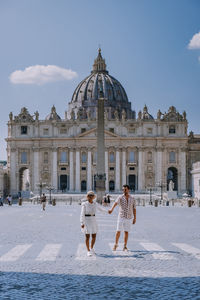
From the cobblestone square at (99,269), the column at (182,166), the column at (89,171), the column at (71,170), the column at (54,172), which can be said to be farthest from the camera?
the column at (71,170)

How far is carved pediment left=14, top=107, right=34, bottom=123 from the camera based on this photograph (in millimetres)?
93438

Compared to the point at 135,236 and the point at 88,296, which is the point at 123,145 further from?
the point at 88,296

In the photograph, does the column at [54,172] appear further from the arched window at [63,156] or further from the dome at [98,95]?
the dome at [98,95]

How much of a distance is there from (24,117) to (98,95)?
876 inches

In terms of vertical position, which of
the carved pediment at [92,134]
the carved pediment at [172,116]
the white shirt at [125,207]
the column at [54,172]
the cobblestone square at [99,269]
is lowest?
the cobblestone square at [99,269]

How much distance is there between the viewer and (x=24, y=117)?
9406 centimetres

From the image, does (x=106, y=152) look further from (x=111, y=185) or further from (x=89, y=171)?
(x=111, y=185)

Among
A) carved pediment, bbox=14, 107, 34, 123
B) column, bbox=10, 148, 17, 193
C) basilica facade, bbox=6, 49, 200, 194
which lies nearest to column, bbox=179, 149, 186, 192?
basilica facade, bbox=6, 49, 200, 194

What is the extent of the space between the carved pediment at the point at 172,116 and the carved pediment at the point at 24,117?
26050 millimetres

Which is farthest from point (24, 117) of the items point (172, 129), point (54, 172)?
point (172, 129)

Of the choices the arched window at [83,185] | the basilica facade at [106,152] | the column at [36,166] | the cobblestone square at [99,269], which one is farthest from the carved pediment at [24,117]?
the cobblestone square at [99,269]

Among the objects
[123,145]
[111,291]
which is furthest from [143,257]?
[123,145]

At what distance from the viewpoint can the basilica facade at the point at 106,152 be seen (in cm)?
9081

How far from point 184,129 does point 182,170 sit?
7862mm
